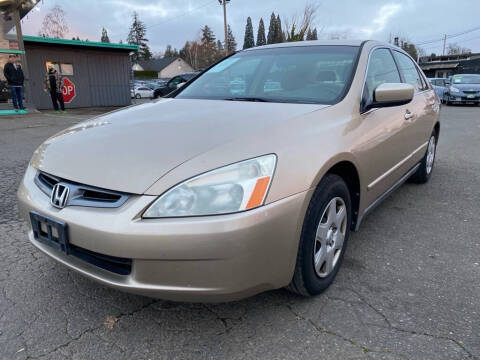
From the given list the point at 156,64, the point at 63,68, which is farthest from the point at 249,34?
the point at 63,68

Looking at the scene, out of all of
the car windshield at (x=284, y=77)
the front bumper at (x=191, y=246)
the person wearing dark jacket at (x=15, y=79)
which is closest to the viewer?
the front bumper at (x=191, y=246)

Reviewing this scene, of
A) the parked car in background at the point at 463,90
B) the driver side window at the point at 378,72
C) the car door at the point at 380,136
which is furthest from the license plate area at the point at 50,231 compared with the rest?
the parked car in background at the point at 463,90

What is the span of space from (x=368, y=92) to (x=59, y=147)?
207 centimetres

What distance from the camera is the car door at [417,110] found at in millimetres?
3469

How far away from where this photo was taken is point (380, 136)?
270 centimetres

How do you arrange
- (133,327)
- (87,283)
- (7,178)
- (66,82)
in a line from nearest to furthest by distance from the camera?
(133,327) < (87,283) < (7,178) < (66,82)

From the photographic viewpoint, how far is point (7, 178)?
4.77 metres

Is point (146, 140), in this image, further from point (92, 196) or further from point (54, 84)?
point (54, 84)

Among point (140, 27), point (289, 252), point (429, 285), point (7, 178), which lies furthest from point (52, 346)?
point (140, 27)

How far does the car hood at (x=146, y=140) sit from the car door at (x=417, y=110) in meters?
1.56

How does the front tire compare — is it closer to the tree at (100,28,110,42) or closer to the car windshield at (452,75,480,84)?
the car windshield at (452,75,480,84)

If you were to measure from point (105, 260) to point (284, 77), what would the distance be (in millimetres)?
1837

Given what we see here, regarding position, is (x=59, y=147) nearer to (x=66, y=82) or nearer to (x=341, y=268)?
(x=341, y=268)

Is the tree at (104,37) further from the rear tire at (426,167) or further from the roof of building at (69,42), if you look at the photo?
the rear tire at (426,167)
